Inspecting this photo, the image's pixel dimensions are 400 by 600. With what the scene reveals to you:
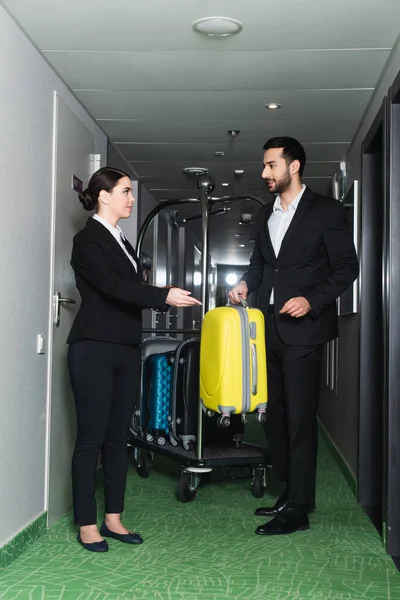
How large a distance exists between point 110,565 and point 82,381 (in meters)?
0.73

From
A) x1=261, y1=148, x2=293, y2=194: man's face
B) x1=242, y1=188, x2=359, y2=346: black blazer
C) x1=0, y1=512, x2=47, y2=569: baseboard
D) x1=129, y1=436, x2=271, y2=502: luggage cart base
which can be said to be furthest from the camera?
x1=129, y1=436, x2=271, y2=502: luggage cart base

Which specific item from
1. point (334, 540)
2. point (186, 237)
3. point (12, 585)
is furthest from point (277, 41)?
point (186, 237)

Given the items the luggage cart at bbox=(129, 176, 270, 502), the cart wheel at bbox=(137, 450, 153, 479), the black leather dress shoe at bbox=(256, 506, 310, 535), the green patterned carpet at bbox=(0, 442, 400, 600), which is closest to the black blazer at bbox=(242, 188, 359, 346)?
the luggage cart at bbox=(129, 176, 270, 502)

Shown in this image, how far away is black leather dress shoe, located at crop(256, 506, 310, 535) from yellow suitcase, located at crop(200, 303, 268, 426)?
19.8 inches

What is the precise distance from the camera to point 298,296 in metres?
3.27

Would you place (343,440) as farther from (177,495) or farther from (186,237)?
(186,237)

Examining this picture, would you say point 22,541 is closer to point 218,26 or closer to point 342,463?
point 218,26

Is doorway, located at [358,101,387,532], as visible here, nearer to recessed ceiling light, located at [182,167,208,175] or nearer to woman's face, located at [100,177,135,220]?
woman's face, located at [100,177,135,220]

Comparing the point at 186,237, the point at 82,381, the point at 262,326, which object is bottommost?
the point at 82,381

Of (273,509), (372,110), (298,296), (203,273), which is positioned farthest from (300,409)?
(372,110)

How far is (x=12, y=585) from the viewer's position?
2607 millimetres

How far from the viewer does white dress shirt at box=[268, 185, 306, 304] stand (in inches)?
135

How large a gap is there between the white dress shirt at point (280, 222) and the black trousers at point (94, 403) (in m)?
0.83

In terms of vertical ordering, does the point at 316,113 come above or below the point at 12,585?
above
